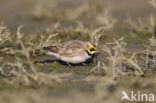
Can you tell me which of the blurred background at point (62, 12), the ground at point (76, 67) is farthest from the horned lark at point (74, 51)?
the blurred background at point (62, 12)

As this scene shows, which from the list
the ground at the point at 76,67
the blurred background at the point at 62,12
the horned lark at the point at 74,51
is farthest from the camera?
Answer: the blurred background at the point at 62,12

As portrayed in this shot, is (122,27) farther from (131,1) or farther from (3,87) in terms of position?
(3,87)

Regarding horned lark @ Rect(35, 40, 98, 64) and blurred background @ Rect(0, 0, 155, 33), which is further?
blurred background @ Rect(0, 0, 155, 33)

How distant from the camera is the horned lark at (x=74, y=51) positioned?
819 cm

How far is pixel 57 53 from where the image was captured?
836 centimetres

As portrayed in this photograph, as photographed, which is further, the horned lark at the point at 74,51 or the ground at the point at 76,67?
the horned lark at the point at 74,51

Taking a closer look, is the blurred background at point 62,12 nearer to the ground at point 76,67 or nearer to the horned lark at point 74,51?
the ground at point 76,67

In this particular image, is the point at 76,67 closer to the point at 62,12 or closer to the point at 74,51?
the point at 74,51

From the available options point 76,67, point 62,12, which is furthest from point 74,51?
point 62,12

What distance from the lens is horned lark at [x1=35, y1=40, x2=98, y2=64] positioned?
8.19 meters

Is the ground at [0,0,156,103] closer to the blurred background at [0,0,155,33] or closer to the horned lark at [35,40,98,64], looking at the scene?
the blurred background at [0,0,155,33]

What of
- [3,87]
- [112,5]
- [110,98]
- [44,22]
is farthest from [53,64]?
[112,5]

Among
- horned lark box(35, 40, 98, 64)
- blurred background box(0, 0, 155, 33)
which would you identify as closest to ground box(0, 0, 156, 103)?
blurred background box(0, 0, 155, 33)

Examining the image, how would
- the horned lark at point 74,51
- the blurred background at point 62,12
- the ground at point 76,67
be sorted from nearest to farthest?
the ground at point 76,67, the horned lark at point 74,51, the blurred background at point 62,12
